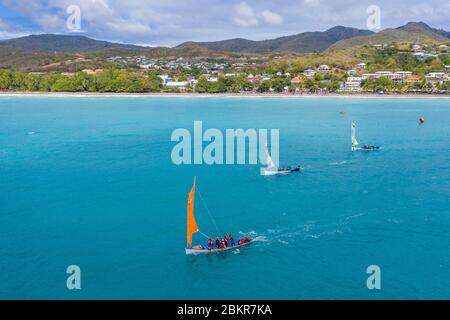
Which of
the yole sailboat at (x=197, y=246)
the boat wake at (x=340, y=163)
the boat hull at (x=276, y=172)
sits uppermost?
the boat wake at (x=340, y=163)

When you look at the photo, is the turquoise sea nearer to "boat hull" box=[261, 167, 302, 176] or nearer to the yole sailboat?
the yole sailboat

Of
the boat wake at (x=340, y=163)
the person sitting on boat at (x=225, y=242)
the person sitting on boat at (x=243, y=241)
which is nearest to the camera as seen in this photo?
the person sitting on boat at (x=225, y=242)

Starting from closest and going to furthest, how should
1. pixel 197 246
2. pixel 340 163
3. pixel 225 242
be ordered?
pixel 197 246
pixel 225 242
pixel 340 163

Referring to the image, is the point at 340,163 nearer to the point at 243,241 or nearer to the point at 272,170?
Result: the point at 272,170

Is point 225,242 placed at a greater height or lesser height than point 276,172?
lesser

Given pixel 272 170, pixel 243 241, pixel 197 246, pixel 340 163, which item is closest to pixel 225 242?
pixel 243 241

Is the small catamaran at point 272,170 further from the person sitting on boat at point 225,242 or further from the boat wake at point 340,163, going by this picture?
the person sitting on boat at point 225,242

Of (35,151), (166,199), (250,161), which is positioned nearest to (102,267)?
(166,199)

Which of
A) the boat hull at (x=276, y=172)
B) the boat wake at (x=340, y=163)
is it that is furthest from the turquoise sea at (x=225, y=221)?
the boat hull at (x=276, y=172)
